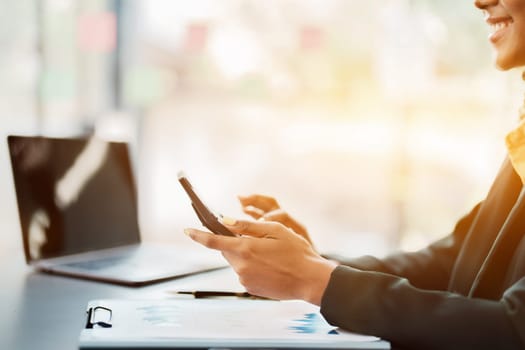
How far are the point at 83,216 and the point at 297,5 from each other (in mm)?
2733

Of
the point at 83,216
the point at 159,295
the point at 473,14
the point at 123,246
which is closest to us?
the point at 159,295

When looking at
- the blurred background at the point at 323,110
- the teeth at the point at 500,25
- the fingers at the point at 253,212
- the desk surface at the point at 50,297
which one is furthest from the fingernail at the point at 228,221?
the blurred background at the point at 323,110

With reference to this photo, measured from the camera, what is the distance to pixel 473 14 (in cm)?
373

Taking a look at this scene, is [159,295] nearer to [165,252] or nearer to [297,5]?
[165,252]

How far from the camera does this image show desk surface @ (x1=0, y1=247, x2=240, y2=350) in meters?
0.83

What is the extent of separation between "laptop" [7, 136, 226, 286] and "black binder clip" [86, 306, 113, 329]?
0.29 m

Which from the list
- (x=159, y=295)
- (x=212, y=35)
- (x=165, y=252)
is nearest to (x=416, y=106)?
(x=212, y=35)

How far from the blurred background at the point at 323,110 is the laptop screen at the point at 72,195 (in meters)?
2.07

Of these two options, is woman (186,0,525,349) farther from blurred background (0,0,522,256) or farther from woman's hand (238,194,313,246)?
blurred background (0,0,522,256)

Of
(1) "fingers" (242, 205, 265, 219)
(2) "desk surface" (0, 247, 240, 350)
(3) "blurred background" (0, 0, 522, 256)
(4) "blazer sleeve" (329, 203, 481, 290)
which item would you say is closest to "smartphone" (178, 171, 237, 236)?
(2) "desk surface" (0, 247, 240, 350)

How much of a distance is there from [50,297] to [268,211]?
48 cm

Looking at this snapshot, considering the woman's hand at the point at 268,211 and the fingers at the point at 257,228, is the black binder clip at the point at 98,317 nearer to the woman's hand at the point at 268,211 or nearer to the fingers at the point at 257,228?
the fingers at the point at 257,228

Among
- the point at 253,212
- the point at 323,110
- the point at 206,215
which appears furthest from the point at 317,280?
the point at 323,110

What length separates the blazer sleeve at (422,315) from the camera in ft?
2.50
